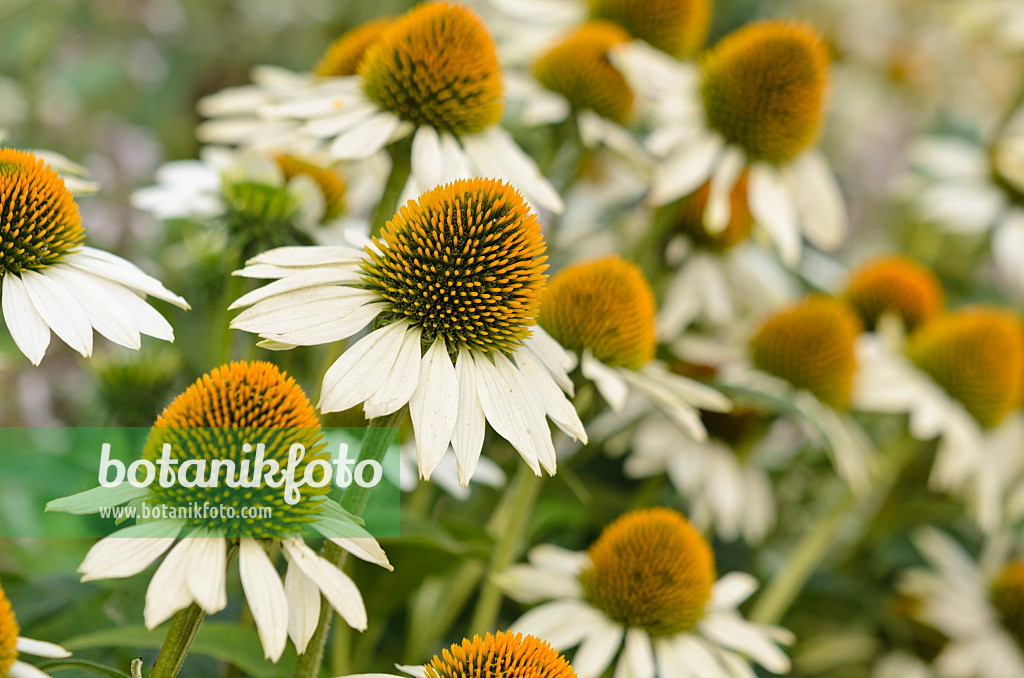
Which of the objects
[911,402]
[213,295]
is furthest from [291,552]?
[911,402]

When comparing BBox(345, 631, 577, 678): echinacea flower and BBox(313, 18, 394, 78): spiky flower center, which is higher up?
BBox(313, 18, 394, 78): spiky flower center

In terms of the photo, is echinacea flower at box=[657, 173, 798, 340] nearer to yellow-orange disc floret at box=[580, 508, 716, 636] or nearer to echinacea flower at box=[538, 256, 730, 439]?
echinacea flower at box=[538, 256, 730, 439]

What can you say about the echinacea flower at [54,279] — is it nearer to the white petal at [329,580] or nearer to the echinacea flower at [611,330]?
the white petal at [329,580]

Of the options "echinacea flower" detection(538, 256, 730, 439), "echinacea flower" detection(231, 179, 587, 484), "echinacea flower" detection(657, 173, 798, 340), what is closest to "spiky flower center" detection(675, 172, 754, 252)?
"echinacea flower" detection(657, 173, 798, 340)

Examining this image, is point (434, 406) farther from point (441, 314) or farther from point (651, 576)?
point (651, 576)

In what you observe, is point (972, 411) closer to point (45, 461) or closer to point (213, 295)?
point (213, 295)

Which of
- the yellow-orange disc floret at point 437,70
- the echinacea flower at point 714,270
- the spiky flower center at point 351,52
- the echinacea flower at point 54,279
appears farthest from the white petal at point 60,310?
the echinacea flower at point 714,270

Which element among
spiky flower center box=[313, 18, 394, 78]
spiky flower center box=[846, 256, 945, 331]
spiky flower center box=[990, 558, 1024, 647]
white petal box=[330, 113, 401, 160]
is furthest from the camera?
spiky flower center box=[846, 256, 945, 331]

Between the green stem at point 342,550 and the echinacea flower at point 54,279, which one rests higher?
the echinacea flower at point 54,279

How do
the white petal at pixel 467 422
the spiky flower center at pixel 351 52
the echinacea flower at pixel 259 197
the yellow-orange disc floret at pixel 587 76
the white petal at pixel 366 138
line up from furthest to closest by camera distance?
1. the yellow-orange disc floret at pixel 587 76
2. the spiky flower center at pixel 351 52
3. the echinacea flower at pixel 259 197
4. the white petal at pixel 366 138
5. the white petal at pixel 467 422
